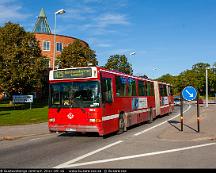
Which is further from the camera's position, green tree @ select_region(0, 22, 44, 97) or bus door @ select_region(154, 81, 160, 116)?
green tree @ select_region(0, 22, 44, 97)

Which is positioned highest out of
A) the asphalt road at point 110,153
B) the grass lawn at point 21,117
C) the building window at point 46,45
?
the building window at point 46,45

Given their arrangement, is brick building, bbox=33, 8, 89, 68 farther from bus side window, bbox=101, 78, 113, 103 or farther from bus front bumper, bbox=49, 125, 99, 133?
bus front bumper, bbox=49, 125, 99, 133

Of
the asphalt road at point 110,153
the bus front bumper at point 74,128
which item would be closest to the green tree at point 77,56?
the bus front bumper at point 74,128

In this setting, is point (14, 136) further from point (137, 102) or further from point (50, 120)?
point (137, 102)

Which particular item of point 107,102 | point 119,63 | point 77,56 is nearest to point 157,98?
point 107,102

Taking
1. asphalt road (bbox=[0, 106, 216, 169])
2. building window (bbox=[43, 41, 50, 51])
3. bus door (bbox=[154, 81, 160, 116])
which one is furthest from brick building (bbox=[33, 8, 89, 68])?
asphalt road (bbox=[0, 106, 216, 169])

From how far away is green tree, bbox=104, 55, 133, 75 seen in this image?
59719mm

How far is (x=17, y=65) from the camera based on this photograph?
44.7 metres

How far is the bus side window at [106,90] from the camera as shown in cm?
1493

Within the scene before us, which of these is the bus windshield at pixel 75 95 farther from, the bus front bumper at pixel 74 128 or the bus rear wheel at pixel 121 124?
the bus rear wheel at pixel 121 124

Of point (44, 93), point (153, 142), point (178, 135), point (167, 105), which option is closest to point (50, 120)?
point (153, 142)

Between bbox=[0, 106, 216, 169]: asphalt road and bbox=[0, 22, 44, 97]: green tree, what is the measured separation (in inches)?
1175

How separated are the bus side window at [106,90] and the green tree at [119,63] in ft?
144

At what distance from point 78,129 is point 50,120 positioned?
1427mm
